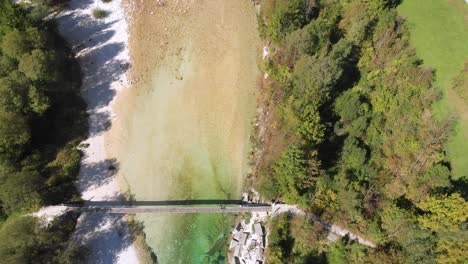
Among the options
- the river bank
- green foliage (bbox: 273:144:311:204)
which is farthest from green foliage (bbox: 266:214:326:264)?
the river bank

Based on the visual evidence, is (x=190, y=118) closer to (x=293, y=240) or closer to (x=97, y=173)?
(x=97, y=173)

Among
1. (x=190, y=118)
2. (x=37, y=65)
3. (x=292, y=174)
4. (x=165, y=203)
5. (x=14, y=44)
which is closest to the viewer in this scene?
(x=292, y=174)

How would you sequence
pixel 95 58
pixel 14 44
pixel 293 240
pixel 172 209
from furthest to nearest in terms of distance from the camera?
pixel 95 58
pixel 172 209
pixel 14 44
pixel 293 240

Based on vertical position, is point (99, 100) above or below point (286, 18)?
below

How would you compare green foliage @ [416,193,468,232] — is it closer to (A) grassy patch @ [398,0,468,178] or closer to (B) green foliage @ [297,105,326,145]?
(A) grassy patch @ [398,0,468,178]

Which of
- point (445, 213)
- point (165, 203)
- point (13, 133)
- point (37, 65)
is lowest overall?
point (165, 203)

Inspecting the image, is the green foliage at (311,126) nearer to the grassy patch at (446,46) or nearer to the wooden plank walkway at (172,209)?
the wooden plank walkway at (172,209)

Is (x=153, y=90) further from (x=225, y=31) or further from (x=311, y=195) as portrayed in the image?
(x=311, y=195)

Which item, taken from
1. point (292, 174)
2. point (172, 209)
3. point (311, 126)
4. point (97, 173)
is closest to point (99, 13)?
point (97, 173)

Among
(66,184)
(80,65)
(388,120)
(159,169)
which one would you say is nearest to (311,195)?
(388,120)
